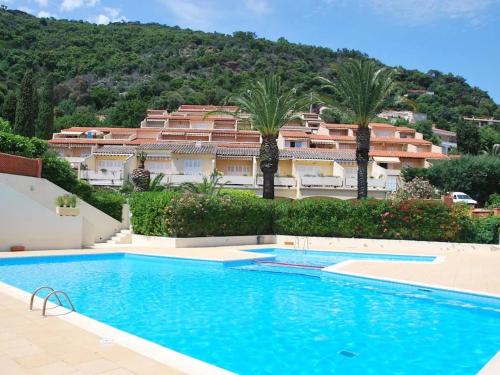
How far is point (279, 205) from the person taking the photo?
25.4 meters

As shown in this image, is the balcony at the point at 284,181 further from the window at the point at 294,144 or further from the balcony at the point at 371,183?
the window at the point at 294,144

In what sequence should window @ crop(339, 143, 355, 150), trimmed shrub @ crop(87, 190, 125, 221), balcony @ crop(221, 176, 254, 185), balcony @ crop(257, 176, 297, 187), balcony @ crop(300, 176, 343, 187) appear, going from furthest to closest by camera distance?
window @ crop(339, 143, 355, 150), balcony @ crop(257, 176, 297, 187), balcony @ crop(300, 176, 343, 187), balcony @ crop(221, 176, 254, 185), trimmed shrub @ crop(87, 190, 125, 221)

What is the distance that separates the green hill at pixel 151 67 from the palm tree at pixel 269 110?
60586mm

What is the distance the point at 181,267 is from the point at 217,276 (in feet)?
7.52

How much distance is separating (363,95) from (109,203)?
15.9 metres

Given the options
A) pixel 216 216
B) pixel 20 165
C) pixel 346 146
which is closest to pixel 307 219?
pixel 216 216

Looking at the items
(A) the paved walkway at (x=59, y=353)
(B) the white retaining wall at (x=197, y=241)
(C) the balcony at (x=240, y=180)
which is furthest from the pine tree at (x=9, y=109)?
(A) the paved walkway at (x=59, y=353)

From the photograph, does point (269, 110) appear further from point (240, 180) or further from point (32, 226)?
point (32, 226)

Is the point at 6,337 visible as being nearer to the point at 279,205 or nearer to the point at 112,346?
the point at 112,346

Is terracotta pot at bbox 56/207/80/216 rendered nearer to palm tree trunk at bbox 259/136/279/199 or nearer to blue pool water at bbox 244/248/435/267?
blue pool water at bbox 244/248/435/267

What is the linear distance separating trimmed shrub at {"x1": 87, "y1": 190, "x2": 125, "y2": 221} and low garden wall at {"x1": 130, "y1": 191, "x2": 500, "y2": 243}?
122 inches

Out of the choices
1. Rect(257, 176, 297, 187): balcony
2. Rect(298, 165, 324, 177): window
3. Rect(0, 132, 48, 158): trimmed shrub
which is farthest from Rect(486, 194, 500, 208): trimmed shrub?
Rect(0, 132, 48, 158): trimmed shrub

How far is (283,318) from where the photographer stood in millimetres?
9406

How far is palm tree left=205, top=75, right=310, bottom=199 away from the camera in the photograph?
2739 cm
